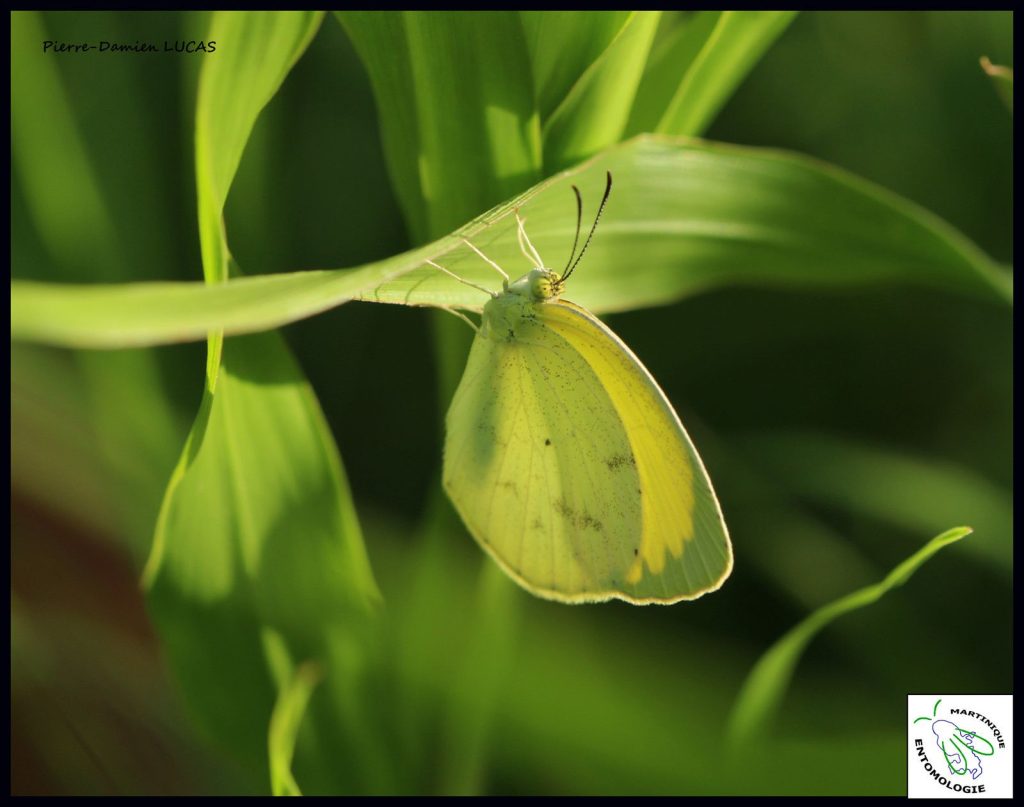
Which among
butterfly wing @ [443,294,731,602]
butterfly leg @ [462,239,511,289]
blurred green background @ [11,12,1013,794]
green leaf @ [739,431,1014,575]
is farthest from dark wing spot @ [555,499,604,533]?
green leaf @ [739,431,1014,575]

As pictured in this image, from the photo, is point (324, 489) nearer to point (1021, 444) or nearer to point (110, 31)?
point (110, 31)

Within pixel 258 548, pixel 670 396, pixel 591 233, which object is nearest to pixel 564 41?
pixel 591 233

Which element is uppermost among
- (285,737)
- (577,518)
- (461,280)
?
(461,280)

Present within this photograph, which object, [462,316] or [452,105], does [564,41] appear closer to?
[452,105]

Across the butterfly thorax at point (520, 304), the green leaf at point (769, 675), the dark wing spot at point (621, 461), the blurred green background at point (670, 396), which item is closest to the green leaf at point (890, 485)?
the blurred green background at point (670, 396)

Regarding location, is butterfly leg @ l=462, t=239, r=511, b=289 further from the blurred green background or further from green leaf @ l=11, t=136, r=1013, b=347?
the blurred green background

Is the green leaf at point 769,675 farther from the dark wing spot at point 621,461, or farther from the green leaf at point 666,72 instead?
the green leaf at point 666,72
